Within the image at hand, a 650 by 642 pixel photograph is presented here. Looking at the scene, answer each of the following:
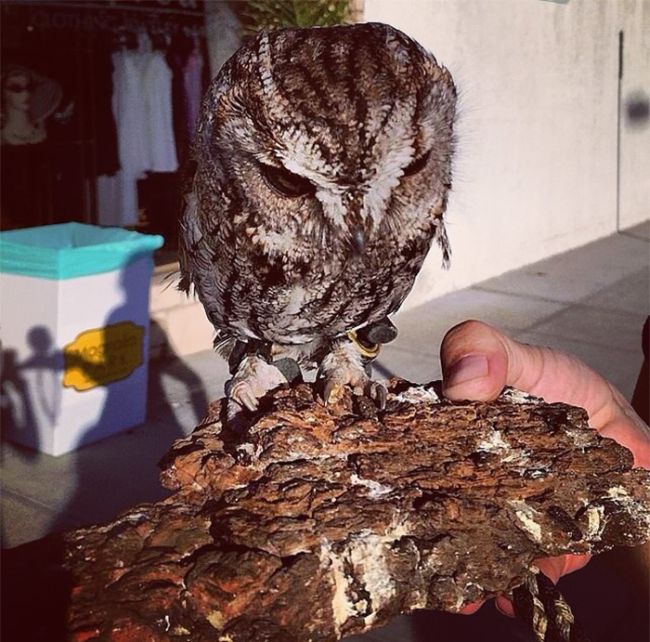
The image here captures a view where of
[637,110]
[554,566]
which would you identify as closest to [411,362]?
[554,566]

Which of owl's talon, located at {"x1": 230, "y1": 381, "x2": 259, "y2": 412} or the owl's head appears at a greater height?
the owl's head

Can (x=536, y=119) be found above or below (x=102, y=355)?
above

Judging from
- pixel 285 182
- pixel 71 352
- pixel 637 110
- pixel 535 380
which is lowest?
pixel 71 352

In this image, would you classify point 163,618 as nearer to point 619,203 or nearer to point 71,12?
point 71,12

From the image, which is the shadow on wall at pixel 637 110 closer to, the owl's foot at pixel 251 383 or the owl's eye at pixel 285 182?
the owl's foot at pixel 251 383

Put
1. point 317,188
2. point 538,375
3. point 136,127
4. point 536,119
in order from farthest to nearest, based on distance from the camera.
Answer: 1. point 536,119
2. point 136,127
3. point 538,375
4. point 317,188

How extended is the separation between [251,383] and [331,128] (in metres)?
0.70

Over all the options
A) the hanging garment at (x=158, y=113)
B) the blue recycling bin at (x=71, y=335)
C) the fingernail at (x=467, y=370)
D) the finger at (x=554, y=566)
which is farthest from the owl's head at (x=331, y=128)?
the hanging garment at (x=158, y=113)

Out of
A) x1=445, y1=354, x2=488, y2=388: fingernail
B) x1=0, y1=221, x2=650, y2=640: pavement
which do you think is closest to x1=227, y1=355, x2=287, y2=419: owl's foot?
x1=445, y1=354, x2=488, y2=388: fingernail

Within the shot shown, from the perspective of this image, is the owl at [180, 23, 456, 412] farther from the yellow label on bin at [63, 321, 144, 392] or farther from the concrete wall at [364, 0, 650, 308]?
the concrete wall at [364, 0, 650, 308]

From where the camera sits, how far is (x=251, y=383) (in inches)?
69.8

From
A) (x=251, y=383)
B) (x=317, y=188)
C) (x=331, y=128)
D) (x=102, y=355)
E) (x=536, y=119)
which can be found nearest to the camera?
(x=331, y=128)

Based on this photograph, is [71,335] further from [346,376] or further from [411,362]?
[411,362]

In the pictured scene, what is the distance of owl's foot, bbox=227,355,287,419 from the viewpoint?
1.64 m
